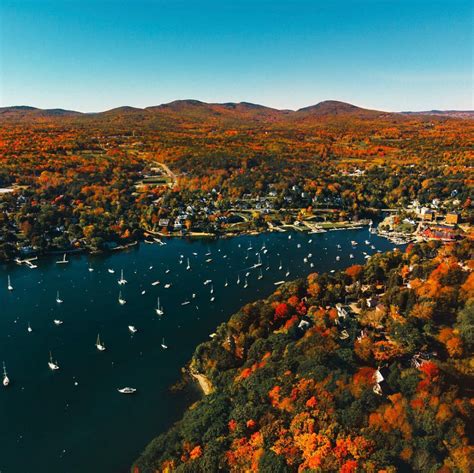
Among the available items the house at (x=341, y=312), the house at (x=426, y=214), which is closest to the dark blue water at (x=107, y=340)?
the house at (x=341, y=312)

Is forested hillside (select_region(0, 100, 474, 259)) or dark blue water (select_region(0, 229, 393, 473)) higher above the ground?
forested hillside (select_region(0, 100, 474, 259))

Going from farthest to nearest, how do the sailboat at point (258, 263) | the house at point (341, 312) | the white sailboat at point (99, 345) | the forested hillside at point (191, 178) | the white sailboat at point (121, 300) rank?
1. the forested hillside at point (191, 178)
2. the sailboat at point (258, 263)
3. the white sailboat at point (121, 300)
4. the white sailboat at point (99, 345)
5. the house at point (341, 312)

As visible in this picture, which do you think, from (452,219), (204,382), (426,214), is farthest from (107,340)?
(426,214)

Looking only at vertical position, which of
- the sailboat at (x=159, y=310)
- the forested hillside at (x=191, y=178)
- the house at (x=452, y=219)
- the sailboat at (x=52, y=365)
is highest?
the forested hillside at (x=191, y=178)

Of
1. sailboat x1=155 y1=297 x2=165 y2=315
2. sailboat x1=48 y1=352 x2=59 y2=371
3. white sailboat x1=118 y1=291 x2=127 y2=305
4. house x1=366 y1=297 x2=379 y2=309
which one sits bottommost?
sailboat x1=48 y1=352 x2=59 y2=371

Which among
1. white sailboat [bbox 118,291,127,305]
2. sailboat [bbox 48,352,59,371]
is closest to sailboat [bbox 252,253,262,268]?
white sailboat [bbox 118,291,127,305]

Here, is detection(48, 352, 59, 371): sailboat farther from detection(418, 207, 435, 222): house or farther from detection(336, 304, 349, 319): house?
detection(418, 207, 435, 222): house

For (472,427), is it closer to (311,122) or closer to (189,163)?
(189,163)

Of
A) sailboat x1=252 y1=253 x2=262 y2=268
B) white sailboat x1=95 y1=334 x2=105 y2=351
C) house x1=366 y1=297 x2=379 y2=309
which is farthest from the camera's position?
sailboat x1=252 y1=253 x2=262 y2=268

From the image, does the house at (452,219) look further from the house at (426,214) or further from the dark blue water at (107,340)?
the dark blue water at (107,340)
